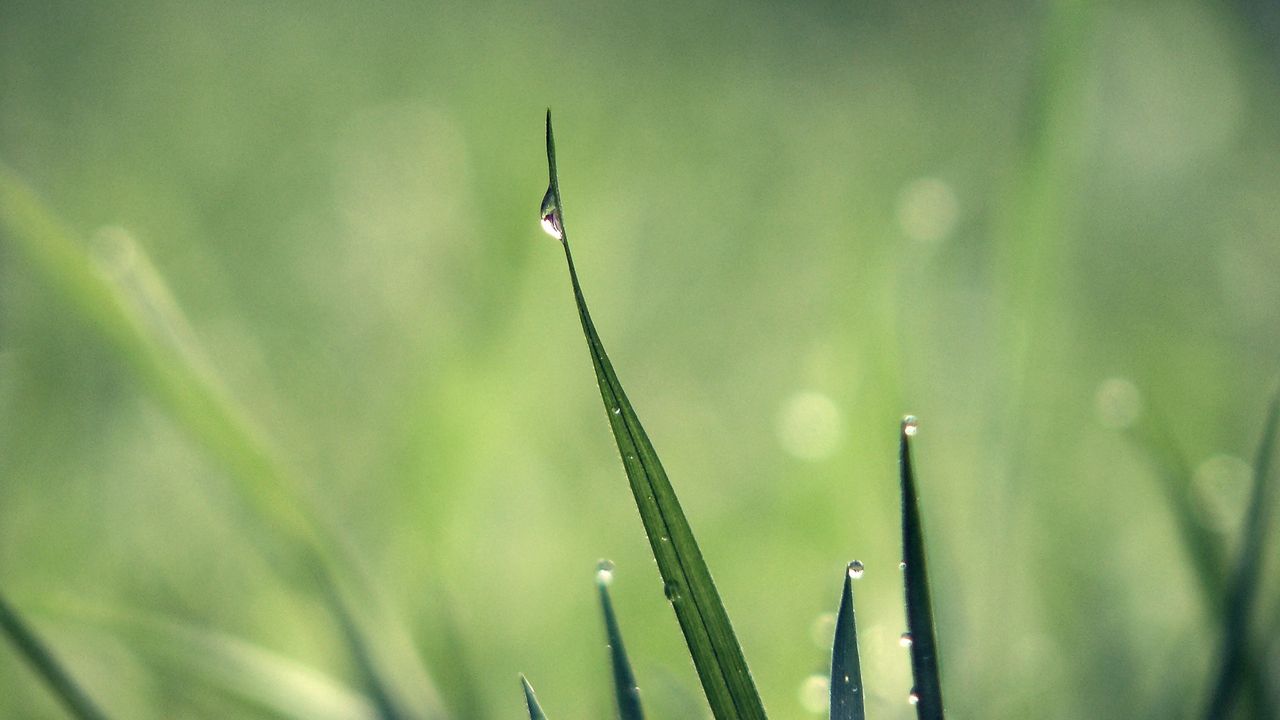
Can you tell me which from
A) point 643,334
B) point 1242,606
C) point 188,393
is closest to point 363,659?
point 188,393

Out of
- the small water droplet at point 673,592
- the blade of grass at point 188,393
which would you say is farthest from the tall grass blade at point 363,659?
the small water droplet at point 673,592

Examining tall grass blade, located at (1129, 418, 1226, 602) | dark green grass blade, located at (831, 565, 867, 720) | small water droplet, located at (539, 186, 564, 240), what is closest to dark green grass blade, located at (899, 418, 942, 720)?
dark green grass blade, located at (831, 565, 867, 720)

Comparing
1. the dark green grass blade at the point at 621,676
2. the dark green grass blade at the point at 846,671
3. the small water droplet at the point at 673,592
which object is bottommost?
the dark green grass blade at the point at 846,671

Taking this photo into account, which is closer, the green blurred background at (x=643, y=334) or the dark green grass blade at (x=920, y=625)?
the dark green grass blade at (x=920, y=625)

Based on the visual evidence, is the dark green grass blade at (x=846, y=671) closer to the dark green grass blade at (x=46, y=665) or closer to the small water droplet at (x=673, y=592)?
the small water droplet at (x=673, y=592)

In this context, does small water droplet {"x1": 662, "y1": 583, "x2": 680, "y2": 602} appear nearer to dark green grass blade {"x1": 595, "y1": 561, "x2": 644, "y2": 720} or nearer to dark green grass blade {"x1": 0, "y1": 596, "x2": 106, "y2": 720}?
dark green grass blade {"x1": 595, "y1": 561, "x2": 644, "y2": 720}
